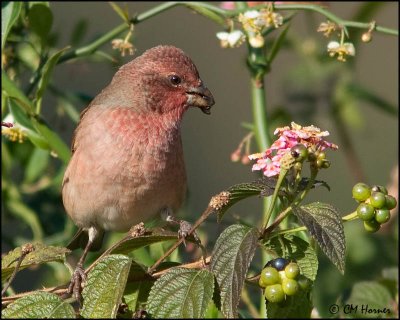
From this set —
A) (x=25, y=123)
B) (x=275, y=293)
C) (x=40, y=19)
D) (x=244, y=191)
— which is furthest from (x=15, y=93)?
(x=275, y=293)

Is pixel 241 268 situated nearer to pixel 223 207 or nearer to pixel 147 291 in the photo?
pixel 223 207

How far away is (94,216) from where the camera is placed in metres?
4.02

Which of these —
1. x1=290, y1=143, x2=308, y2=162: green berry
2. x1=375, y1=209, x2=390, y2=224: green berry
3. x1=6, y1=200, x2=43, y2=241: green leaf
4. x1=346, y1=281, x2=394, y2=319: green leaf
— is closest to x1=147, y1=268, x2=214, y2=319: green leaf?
x1=290, y1=143, x2=308, y2=162: green berry

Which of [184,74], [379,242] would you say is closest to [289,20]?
[184,74]

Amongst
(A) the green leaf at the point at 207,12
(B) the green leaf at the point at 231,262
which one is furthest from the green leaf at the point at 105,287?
(A) the green leaf at the point at 207,12

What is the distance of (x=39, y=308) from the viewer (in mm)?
2104

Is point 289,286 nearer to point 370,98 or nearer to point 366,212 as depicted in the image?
point 366,212

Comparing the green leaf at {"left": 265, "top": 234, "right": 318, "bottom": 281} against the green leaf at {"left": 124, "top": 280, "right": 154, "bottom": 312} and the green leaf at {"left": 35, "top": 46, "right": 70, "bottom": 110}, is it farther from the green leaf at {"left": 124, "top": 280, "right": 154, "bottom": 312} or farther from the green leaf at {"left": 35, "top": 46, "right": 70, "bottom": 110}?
the green leaf at {"left": 35, "top": 46, "right": 70, "bottom": 110}

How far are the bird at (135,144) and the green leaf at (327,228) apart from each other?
155 cm

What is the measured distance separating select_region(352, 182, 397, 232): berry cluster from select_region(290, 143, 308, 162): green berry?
187mm

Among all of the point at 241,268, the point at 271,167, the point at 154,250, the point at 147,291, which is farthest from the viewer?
the point at 154,250

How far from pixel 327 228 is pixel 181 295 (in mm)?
396

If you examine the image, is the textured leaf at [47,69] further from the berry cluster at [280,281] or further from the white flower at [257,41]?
the berry cluster at [280,281]

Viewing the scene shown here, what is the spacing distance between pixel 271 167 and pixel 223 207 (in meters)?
0.16
